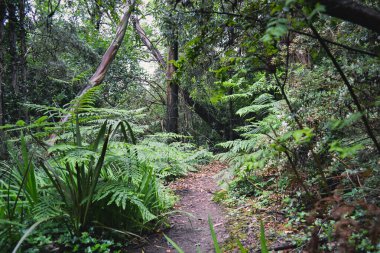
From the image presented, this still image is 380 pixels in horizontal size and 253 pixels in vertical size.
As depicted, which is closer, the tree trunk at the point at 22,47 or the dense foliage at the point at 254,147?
the dense foliage at the point at 254,147

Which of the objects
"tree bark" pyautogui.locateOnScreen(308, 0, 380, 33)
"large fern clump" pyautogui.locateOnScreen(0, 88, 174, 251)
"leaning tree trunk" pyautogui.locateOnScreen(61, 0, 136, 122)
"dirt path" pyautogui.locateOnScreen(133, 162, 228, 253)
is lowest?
"dirt path" pyautogui.locateOnScreen(133, 162, 228, 253)

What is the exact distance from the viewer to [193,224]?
134 inches

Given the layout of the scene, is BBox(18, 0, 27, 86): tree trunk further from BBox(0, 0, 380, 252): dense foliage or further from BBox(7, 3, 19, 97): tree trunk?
BBox(0, 0, 380, 252): dense foliage

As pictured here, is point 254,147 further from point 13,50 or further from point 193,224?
point 13,50

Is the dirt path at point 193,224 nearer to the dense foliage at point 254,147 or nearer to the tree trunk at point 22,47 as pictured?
the dense foliage at point 254,147

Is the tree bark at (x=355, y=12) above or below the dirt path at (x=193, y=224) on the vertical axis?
above

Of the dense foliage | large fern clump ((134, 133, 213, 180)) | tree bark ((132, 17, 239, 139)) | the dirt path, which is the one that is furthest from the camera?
tree bark ((132, 17, 239, 139))

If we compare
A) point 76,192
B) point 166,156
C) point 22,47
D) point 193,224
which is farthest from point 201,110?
point 76,192

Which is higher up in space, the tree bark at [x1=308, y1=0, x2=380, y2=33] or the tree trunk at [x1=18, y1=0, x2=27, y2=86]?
the tree trunk at [x1=18, y1=0, x2=27, y2=86]

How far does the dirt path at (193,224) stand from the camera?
2768mm

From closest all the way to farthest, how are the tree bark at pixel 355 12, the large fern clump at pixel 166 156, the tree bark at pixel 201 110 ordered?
1. the tree bark at pixel 355 12
2. the large fern clump at pixel 166 156
3. the tree bark at pixel 201 110

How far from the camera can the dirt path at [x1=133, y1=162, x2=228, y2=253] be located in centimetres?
277

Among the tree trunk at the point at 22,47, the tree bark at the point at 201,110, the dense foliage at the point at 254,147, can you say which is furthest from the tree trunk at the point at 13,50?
the tree bark at the point at 201,110

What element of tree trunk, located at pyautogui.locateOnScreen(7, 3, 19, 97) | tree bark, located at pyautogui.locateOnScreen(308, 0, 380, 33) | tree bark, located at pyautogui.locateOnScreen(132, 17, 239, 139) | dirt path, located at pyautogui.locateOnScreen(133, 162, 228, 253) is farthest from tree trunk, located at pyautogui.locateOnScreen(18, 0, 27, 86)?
tree bark, located at pyautogui.locateOnScreen(308, 0, 380, 33)
